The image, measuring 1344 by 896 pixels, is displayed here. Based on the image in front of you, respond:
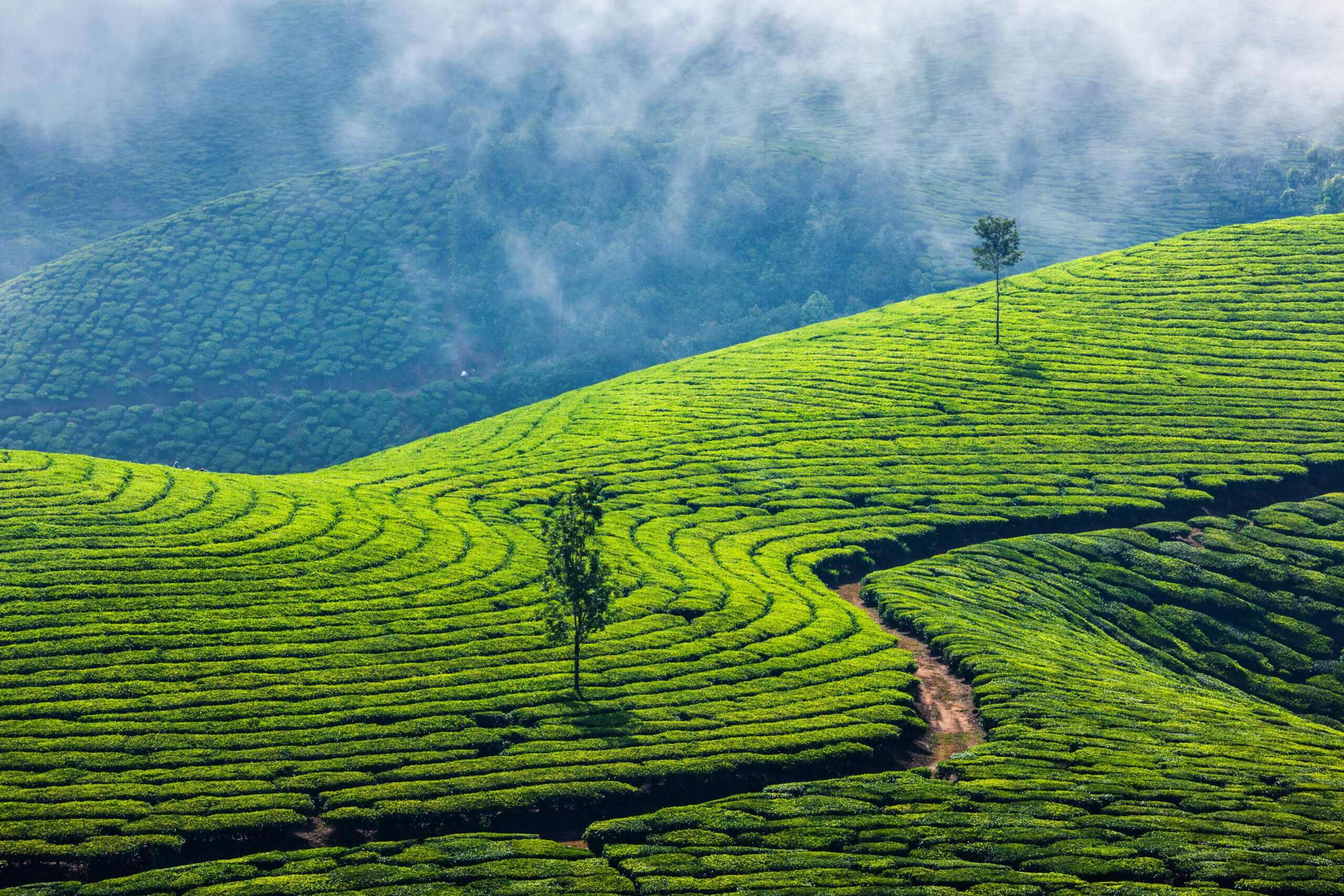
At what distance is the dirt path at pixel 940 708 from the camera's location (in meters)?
37.2

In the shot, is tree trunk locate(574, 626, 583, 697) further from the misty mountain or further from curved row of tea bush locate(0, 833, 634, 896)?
the misty mountain

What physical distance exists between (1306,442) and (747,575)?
37.4 meters

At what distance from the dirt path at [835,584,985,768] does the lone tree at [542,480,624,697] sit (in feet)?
41.3

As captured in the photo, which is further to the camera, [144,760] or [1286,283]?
[1286,283]

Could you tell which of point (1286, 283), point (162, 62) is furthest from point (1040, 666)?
point (162, 62)

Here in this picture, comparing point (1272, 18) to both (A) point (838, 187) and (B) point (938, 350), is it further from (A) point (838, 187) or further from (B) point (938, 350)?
(B) point (938, 350)

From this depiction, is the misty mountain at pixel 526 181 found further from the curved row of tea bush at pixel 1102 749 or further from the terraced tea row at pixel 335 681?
the curved row of tea bush at pixel 1102 749

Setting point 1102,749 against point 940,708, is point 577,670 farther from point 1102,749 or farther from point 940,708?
point 1102,749

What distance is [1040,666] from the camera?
138 feet

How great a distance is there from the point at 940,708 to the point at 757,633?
8188mm

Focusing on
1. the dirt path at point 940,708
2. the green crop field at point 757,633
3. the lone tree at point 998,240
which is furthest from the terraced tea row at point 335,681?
the lone tree at point 998,240

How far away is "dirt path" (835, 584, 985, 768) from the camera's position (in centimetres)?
3725

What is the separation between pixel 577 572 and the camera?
3759 cm

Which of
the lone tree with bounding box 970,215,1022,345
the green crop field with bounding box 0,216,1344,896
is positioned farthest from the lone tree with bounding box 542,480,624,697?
the lone tree with bounding box 970,215,1022,345
